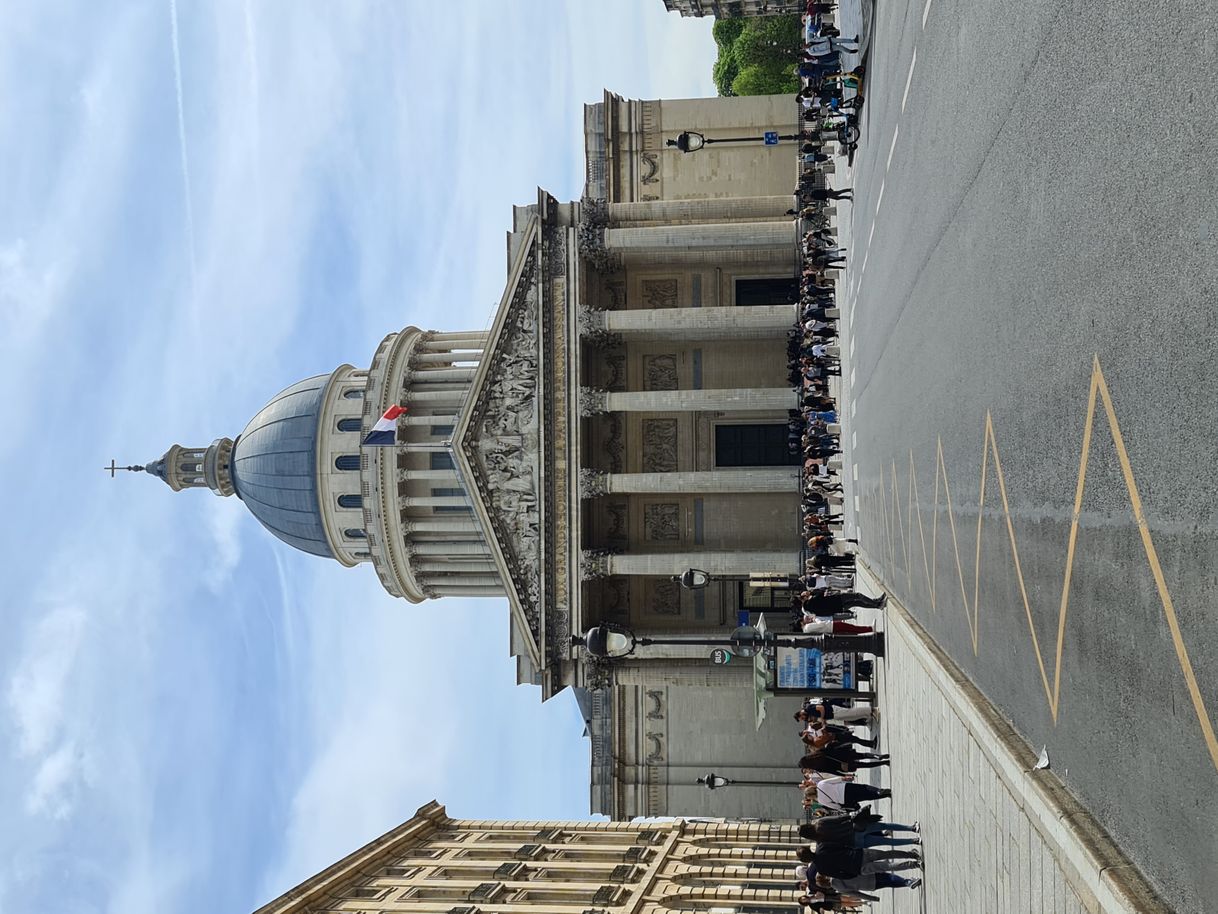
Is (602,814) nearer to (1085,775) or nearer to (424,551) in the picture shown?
(424,551)

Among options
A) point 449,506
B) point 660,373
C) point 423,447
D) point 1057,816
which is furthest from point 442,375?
point 1057,816

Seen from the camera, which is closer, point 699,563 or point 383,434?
point 699,563

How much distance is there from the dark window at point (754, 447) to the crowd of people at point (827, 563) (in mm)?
3267

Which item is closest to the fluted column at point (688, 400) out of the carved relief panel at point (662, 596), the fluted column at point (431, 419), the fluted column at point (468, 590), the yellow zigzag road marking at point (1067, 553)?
the carved relief panel at point (662, 596)

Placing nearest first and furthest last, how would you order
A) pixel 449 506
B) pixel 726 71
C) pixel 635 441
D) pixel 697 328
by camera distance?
pixel 697 328 < pixel 635 441 < pixel 449 506 < pixel 726 71

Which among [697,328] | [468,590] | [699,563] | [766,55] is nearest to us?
[699,563]

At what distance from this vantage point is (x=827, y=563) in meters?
27.4

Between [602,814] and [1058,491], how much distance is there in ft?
141

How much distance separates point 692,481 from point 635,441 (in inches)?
166

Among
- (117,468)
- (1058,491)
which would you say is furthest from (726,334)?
(117,468)

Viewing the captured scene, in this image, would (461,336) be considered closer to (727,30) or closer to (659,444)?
(659,444)

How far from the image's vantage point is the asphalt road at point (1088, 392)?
20.8ft

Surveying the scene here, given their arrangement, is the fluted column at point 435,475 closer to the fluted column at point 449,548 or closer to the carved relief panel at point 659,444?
the fluted column at point 449,548

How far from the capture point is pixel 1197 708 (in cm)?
601
